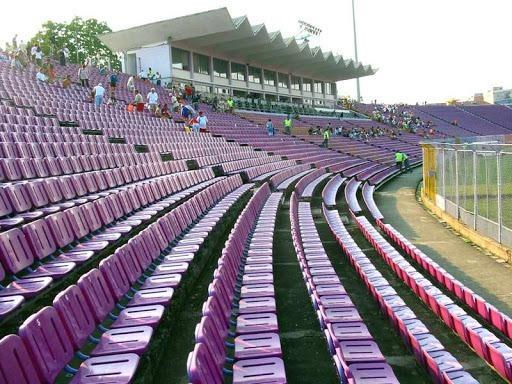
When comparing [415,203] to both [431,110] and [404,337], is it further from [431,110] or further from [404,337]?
[431,110]

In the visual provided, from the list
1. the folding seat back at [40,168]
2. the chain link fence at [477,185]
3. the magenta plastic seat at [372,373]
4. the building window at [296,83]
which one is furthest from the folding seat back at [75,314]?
the building window at [296,83]

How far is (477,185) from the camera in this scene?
33.0ft

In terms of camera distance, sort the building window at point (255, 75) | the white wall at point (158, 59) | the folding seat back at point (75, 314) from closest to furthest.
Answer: the folding seat back at point (75, 314) < the white wall at point (158, 59) < the building window at point (255, 75)

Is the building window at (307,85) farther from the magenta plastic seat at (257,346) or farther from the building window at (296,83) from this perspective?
the magenta plastic seat at (257,346)

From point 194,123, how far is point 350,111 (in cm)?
2894

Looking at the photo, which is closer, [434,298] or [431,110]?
[434,298]

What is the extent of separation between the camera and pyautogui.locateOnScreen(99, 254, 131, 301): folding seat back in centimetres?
398

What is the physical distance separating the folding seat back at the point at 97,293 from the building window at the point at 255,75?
37.9m

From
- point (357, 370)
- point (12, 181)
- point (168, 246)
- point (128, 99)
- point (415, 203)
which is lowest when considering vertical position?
point (415, 203)

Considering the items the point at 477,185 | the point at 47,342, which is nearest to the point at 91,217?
the point at 47,342

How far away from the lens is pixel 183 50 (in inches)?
1297

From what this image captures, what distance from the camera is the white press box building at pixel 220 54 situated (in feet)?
101

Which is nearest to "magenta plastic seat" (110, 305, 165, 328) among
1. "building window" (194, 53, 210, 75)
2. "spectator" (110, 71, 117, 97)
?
"spectator" (110, 71, 117, 97)

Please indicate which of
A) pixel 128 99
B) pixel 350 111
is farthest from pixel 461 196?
pixel 350 111
